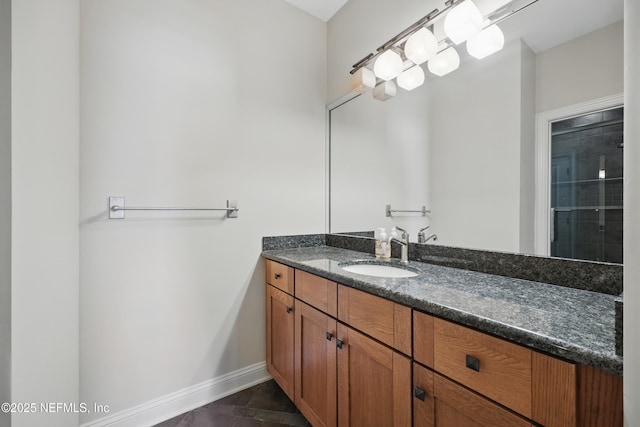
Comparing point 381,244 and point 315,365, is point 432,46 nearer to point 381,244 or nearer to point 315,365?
point 381,244

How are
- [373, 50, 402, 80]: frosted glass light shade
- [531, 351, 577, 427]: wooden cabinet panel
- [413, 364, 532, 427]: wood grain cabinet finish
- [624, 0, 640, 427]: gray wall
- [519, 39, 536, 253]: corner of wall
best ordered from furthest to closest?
1. [373, 50, 402, 80]: frosted glass light shade
2. [519, 39, 536, 253]: corner of wall
3. [413, 364, 532, 427]: wood grain cabinet finish
4. [531, 351, 577, 427]: wooden cabinet panel
5. [624, 0, 640, 427]: gray wall

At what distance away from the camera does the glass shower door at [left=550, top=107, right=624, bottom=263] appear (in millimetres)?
910

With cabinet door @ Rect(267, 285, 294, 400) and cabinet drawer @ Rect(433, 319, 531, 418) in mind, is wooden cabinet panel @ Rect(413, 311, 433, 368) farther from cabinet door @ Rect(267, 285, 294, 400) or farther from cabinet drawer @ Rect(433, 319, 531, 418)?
cabinet door @ Rect(267, 285, 294, 400)

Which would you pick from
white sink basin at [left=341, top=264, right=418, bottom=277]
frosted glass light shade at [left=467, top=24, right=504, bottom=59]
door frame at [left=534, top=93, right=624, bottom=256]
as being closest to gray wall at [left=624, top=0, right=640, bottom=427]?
door frame at [left=534, top=93, right=624, bottom=256]

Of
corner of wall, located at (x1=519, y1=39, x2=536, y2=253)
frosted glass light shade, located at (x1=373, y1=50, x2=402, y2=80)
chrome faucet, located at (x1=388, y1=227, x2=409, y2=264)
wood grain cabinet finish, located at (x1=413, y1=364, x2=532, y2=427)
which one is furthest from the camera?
frosted glass light shade, located at (x1=373, y1=50, x2=402, y2=80)

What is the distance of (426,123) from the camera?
156 cm

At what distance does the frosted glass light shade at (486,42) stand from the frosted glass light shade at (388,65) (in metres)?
0.40

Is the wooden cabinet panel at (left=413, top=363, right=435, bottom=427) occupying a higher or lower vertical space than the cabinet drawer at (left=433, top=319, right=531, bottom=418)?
lower

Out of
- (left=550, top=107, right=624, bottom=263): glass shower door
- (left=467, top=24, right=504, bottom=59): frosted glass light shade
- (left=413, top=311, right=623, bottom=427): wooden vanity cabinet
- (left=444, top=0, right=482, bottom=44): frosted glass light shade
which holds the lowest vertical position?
(left=413, top=311, right=623, bottom=427): wooden vanity cabinet

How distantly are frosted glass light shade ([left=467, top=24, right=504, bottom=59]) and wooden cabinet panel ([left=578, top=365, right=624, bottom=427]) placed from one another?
3.97ft

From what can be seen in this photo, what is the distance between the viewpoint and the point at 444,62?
4.62 ft

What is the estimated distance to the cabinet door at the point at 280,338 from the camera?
1.56 metres

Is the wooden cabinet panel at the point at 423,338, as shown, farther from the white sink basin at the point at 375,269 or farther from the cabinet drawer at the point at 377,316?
the white sink basin at the point at 375,269

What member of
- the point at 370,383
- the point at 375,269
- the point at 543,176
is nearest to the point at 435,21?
the point at 543,176
